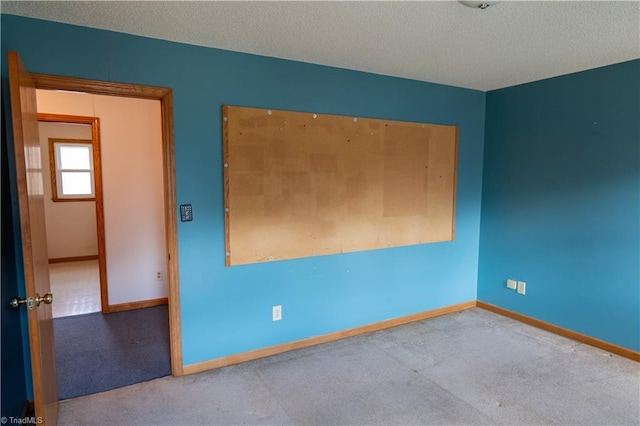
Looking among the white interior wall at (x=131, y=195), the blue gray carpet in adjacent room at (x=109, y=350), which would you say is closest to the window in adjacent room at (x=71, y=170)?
the white interior wall at (x=131, y=195)

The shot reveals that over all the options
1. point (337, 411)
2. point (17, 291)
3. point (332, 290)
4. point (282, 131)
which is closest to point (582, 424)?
point (337, 411)

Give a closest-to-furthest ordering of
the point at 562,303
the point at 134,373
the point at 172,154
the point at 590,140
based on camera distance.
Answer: the point at 172,154, the point at 134,373, the point at 590,140, the point at 562,303

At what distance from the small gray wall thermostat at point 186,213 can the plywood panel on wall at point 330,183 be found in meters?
0.24

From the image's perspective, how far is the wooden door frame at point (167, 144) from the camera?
2.20m

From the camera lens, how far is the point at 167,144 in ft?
8.13

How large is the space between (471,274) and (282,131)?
8.41 feet

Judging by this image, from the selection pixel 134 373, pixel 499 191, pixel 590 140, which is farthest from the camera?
pixel 499 191

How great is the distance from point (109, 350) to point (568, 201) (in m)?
4.00

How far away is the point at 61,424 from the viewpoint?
2.12 metres

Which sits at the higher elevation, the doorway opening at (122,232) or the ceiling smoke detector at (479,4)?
the ceiling smoke detector at (479,4)

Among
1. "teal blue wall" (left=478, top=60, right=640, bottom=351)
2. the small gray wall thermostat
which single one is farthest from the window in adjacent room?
"teal blue wall" (left=478, top=60, right=640, bottom=351)

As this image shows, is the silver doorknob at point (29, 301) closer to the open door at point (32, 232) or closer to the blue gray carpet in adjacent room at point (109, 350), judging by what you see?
the open door at point (32, 232)

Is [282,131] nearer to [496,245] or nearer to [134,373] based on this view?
[134,373]

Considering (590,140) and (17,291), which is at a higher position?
(590,140)
